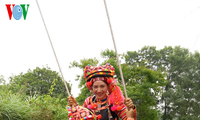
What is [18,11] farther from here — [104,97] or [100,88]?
[104,97]

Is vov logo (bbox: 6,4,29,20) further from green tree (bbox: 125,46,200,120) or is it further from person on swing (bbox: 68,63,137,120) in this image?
green tree (bbox: 125,46,200,120)

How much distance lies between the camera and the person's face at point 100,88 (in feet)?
12.4

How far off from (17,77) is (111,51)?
14.4 m

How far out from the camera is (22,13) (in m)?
4.23

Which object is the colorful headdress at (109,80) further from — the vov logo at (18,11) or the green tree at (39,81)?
the green tree at (39,81)

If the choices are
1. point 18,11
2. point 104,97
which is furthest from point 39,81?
point 104,97

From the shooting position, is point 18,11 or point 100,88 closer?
point 100,88

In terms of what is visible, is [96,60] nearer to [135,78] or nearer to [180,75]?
[135,78]

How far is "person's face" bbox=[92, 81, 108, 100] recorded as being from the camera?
3.77m

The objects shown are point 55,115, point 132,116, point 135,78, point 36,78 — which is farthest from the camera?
point 36,78

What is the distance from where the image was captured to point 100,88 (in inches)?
149

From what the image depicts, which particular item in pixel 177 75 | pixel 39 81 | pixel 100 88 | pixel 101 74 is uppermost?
pixel 39 81

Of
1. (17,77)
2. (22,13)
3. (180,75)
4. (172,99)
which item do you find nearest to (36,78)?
(17,77)

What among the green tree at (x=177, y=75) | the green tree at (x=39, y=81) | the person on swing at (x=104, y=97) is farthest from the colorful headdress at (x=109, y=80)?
the green tree at (x=39, y=81)
